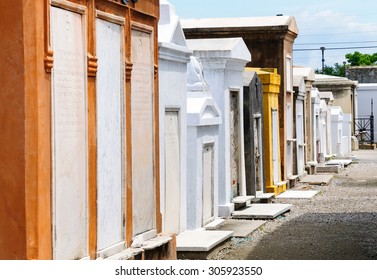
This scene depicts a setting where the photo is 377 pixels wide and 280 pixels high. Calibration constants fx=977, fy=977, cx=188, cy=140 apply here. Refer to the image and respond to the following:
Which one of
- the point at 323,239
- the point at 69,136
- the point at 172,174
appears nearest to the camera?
the point at 69,136

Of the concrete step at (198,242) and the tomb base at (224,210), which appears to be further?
the tomb base at (224,210)

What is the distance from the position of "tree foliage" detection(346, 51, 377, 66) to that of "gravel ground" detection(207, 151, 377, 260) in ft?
198

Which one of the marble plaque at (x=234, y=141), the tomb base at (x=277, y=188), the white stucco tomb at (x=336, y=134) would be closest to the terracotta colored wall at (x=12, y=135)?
the marble plaque at (x=234, y=141)

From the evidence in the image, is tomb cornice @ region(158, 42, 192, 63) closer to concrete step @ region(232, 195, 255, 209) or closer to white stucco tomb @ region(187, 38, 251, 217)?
white stucco tomb @ region(187, 38, 251, 217)

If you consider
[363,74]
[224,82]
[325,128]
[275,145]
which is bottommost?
[275,145]

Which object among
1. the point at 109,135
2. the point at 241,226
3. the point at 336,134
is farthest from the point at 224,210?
the point at 336,134

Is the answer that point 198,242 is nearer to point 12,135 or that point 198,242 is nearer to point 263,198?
point 12,135

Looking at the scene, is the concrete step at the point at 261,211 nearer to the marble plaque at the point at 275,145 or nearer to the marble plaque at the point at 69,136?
the marble plaque at the point at 275,145

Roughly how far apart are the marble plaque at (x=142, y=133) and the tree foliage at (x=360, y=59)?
7167cm

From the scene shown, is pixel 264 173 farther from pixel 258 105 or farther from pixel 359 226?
pixel 359 226

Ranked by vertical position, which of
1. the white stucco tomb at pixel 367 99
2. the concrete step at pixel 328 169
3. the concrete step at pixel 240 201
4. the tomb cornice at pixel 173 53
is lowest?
the concrete step at pixel 240 201

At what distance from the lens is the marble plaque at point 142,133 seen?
9.32m

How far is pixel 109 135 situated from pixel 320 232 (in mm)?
6015

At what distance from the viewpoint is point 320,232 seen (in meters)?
13.8
